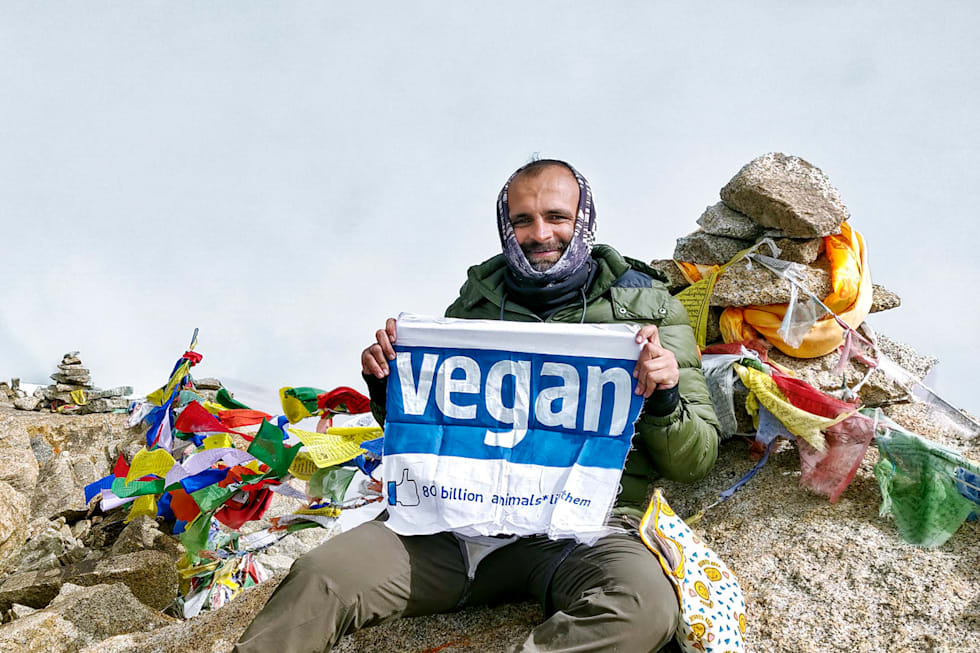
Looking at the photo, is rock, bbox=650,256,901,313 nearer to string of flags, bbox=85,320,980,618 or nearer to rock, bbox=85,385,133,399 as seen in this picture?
string of flags, bbox=85,320,980,618

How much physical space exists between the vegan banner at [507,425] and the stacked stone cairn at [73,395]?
69.3 ft

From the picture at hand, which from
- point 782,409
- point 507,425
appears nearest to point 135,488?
point 507,425

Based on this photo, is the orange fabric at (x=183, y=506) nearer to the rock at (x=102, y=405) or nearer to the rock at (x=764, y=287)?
the rock at (x=764, y=287)

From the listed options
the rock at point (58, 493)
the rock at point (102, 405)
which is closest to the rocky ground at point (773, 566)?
the rock at point (58, 493)

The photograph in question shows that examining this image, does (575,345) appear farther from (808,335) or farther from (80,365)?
(80,365)

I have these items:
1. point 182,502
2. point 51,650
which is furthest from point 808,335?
point 51,650

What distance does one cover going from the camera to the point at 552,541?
2.88 metres

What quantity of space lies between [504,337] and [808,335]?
2335 mm

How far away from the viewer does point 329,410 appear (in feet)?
13.3

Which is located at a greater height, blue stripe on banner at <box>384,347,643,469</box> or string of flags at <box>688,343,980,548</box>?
blue stripe on banner at <box>384,347,643,469</box>

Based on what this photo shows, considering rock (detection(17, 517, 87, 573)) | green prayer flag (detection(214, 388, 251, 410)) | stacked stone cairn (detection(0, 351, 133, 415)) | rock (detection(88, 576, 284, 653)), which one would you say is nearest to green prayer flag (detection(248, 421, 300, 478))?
rock (detection(88, 576, 284, 653))

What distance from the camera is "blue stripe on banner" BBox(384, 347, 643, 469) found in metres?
2.89

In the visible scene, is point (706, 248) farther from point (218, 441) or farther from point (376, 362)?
point (218, 441)

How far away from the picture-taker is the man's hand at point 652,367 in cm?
274
